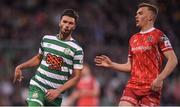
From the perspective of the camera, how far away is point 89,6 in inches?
753

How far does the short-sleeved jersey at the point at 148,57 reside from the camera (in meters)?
8.89

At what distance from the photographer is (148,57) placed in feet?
29.2

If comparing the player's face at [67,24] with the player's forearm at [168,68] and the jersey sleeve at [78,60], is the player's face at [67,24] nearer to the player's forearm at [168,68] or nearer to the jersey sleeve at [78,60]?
the jersey sleeve at [78,60]

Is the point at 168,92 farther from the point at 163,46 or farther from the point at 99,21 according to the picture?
the point at 163,46

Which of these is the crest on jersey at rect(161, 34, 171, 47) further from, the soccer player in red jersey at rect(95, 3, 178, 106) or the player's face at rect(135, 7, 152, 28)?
the player's face at rect(135, 7, 152, 28)

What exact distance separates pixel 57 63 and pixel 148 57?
121cm

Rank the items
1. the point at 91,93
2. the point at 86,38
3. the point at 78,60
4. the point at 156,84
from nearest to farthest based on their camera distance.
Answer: the point at 156,84 < the point at 78,60 < the point at 91,93 < the point at 86,38

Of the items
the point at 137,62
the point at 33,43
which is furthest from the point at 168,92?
the point at 137,62

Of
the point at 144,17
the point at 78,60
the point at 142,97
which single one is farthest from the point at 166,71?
the point at 78,60

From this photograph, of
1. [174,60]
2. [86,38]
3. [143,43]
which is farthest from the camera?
[86,38]

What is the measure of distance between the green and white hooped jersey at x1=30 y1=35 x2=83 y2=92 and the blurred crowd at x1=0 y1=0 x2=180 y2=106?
17.2ft

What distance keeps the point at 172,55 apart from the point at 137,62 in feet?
1.63

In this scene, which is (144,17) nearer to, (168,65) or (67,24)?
(168,65)

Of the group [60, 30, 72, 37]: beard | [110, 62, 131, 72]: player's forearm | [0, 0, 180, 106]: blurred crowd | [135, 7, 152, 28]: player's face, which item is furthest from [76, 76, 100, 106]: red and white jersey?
[135, 7, 152, 28]: player's face
